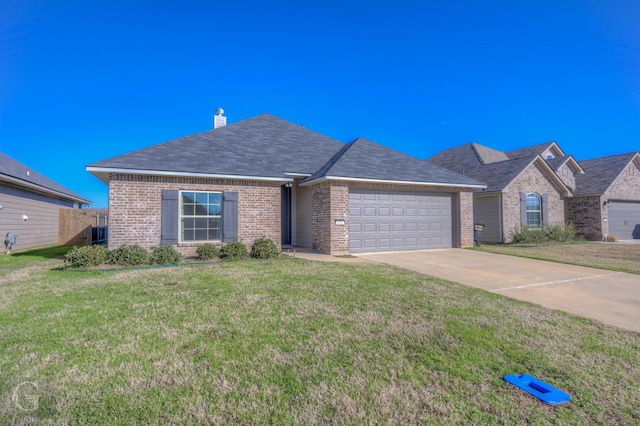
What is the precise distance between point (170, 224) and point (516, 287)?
9.68 metres

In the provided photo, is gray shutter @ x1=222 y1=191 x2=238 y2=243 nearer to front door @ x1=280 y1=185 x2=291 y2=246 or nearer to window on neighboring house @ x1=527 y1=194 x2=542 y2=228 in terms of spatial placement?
front door @ x1=280 y1=185 x2=291 y2=246

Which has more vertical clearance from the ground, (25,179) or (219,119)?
(219,119)

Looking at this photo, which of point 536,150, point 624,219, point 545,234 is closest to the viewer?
point 545,234

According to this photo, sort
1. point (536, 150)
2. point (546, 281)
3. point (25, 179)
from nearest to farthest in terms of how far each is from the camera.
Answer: point (546, 281) → point (25, 179) → point (536, 150)

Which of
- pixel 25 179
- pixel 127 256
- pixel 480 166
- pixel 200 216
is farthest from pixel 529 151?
pixel 25 179

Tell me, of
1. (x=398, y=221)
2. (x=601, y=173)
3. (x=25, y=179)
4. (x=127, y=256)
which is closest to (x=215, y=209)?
(x=127, y=256)

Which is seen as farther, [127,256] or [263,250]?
[263,250]

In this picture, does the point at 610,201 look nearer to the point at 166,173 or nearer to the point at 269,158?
the point at 269,158

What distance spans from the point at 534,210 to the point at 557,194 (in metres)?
2.47

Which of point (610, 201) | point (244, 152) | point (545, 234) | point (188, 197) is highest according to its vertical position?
point (244, 152)

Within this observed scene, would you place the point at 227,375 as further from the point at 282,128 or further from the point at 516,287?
the point at 282,128

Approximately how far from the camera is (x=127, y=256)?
8758 mm

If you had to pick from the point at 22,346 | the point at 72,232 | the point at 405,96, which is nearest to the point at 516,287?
the point at 22,346

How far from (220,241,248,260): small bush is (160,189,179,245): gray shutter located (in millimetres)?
1747
